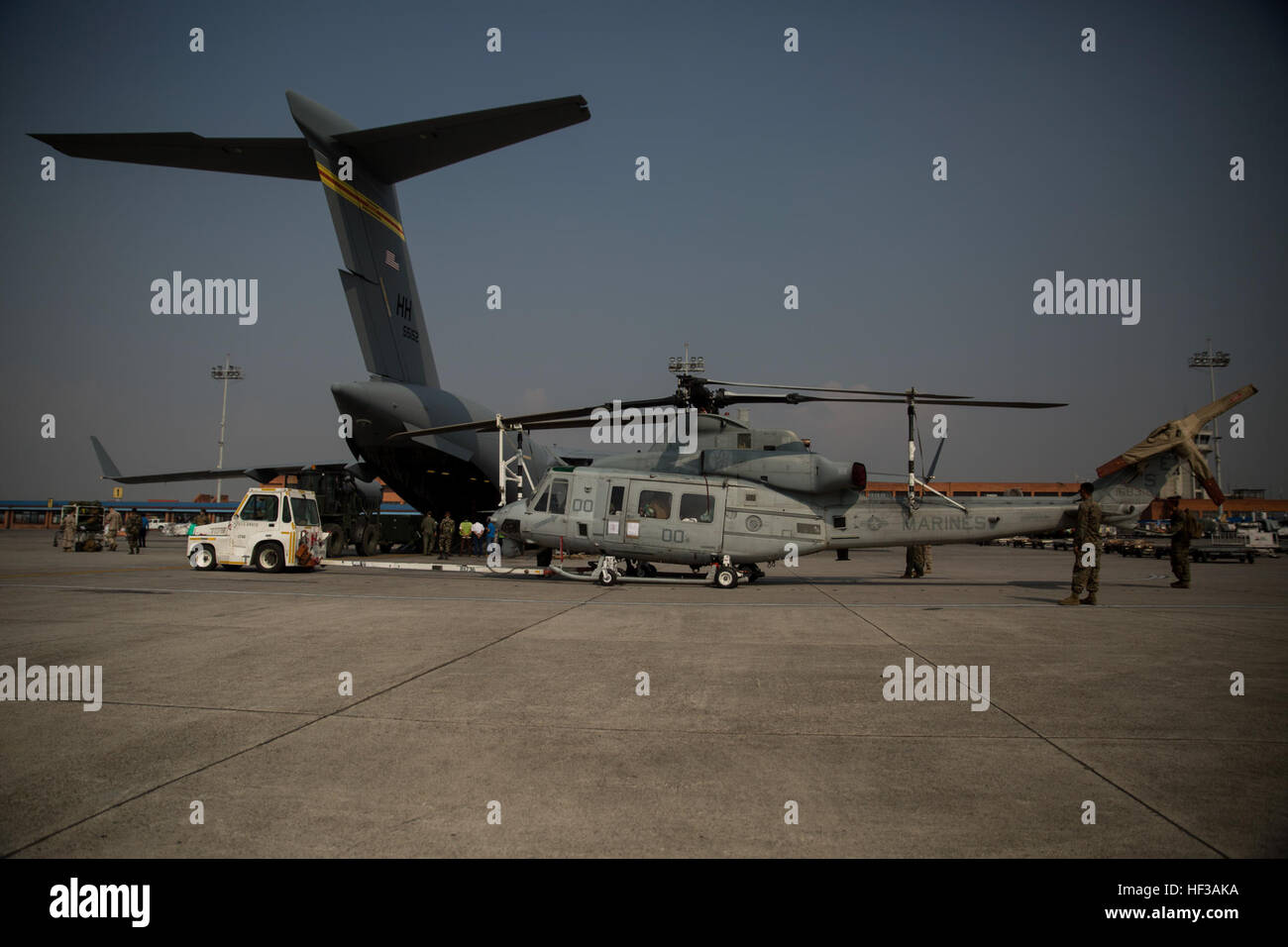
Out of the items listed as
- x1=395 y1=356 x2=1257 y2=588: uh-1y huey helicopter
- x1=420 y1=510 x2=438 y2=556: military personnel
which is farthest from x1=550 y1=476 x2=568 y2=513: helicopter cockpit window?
x1=420 y1=510 x2=438 y2=556: military personnel

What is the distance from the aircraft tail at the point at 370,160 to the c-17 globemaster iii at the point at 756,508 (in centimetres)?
782

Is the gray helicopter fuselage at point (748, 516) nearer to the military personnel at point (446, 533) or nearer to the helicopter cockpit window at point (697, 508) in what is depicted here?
the helicopter cockpit window at point (697, 508)

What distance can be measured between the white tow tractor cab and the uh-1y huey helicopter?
5104 mm

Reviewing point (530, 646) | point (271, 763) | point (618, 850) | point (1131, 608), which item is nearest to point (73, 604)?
point (530, 646)

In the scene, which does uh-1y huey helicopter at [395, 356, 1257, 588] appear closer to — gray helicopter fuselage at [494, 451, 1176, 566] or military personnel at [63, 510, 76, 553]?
gray helicopter fuselage at [494, 451, 1176, 566]

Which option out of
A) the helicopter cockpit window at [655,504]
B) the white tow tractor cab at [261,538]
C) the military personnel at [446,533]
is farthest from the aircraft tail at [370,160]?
the helicopter cockpit window at [655,504]

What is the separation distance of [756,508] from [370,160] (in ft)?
45.3

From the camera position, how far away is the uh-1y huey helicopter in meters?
14.2

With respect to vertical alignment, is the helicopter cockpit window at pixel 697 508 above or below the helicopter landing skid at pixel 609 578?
above

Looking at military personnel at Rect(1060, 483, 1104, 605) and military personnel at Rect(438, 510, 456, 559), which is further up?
military personnel at Rect(1060, 483, 1104, 605)

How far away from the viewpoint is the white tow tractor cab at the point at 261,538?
1738 centimetres

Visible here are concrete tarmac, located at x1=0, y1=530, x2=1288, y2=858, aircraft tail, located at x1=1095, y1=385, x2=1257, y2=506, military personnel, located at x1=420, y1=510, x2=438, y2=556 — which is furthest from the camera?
military personnel, located at x1=420, y1=510, x2=438, y2=556

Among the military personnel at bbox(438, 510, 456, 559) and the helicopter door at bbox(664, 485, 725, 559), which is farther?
the military personnel at bbox(438, 510, 456, 559)
